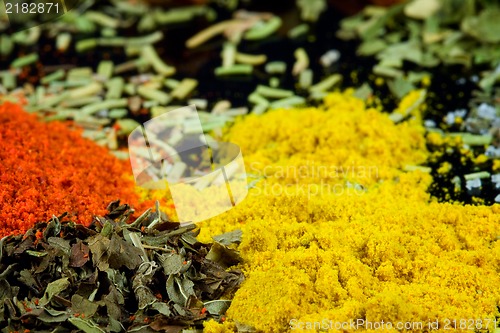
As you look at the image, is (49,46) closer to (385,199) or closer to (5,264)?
(5,264)

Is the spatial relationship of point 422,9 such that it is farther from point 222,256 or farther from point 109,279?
point 109,279

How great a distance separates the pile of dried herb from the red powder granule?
7cm

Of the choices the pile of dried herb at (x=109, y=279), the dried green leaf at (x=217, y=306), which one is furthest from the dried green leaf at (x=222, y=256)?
the dried green leaf at (x=217, y=306)

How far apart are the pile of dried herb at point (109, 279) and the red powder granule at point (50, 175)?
70 mm

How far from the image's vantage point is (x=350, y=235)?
162 centimetres

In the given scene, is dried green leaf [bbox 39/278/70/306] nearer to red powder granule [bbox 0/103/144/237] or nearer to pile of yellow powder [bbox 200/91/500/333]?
red powder granule [bbox 0/103/144/237]

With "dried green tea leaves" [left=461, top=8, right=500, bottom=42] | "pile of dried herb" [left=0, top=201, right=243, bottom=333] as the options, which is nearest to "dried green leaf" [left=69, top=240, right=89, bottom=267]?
"pile of dried herb" [left=0, top=201, right=243, bottom=333]

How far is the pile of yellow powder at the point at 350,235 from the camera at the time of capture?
4.69 feet

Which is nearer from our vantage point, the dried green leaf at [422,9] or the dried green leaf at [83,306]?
the dried green leaf at [83,306]

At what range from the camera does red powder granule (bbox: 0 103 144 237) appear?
1645 millimetres

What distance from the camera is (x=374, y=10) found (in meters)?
2.80

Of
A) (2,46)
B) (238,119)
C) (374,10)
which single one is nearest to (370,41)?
(374,10)

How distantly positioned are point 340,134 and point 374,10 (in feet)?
3.39

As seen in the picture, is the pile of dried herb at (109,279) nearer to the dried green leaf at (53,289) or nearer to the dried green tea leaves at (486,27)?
the dried green leaf at (53,289)
